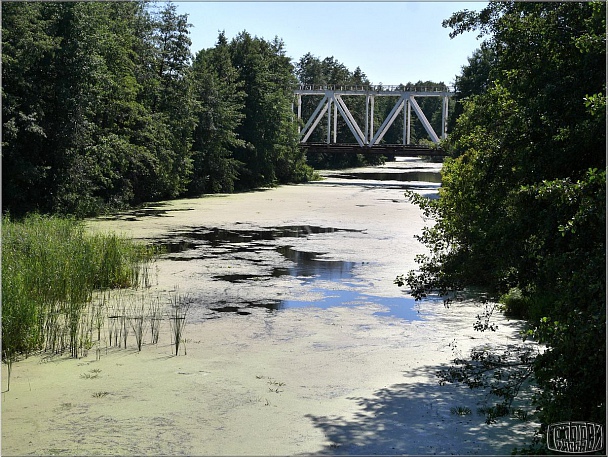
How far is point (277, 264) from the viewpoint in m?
14.4

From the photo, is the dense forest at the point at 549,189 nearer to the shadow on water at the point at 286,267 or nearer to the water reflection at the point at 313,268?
the shadow on water at the point at 286,267

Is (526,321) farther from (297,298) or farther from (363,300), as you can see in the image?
(297,298)

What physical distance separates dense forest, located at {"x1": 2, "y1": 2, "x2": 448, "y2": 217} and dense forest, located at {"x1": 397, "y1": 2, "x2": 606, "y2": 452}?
13.7 meters

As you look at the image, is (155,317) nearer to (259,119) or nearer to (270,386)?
(270,386)

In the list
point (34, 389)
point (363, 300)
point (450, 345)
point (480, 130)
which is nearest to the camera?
point (34, 389)

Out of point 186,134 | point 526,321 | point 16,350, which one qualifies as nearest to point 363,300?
point 526,321

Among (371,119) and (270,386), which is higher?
(371,119)

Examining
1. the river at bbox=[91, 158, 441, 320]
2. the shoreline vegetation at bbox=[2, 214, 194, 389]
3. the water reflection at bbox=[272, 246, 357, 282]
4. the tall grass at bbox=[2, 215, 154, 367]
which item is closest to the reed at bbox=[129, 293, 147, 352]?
the shoreline vegetation at bbox=[2, 214, 194, 389]

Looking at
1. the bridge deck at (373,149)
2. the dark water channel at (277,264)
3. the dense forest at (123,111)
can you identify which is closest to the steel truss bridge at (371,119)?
the bridge deck at (373,149)

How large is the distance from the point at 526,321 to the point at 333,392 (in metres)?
3.84

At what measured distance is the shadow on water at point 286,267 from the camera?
35.5 ft

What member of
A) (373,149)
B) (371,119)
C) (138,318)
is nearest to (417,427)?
(138,318)

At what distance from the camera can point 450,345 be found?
8617 millimetres

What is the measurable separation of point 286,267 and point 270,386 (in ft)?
23.5
